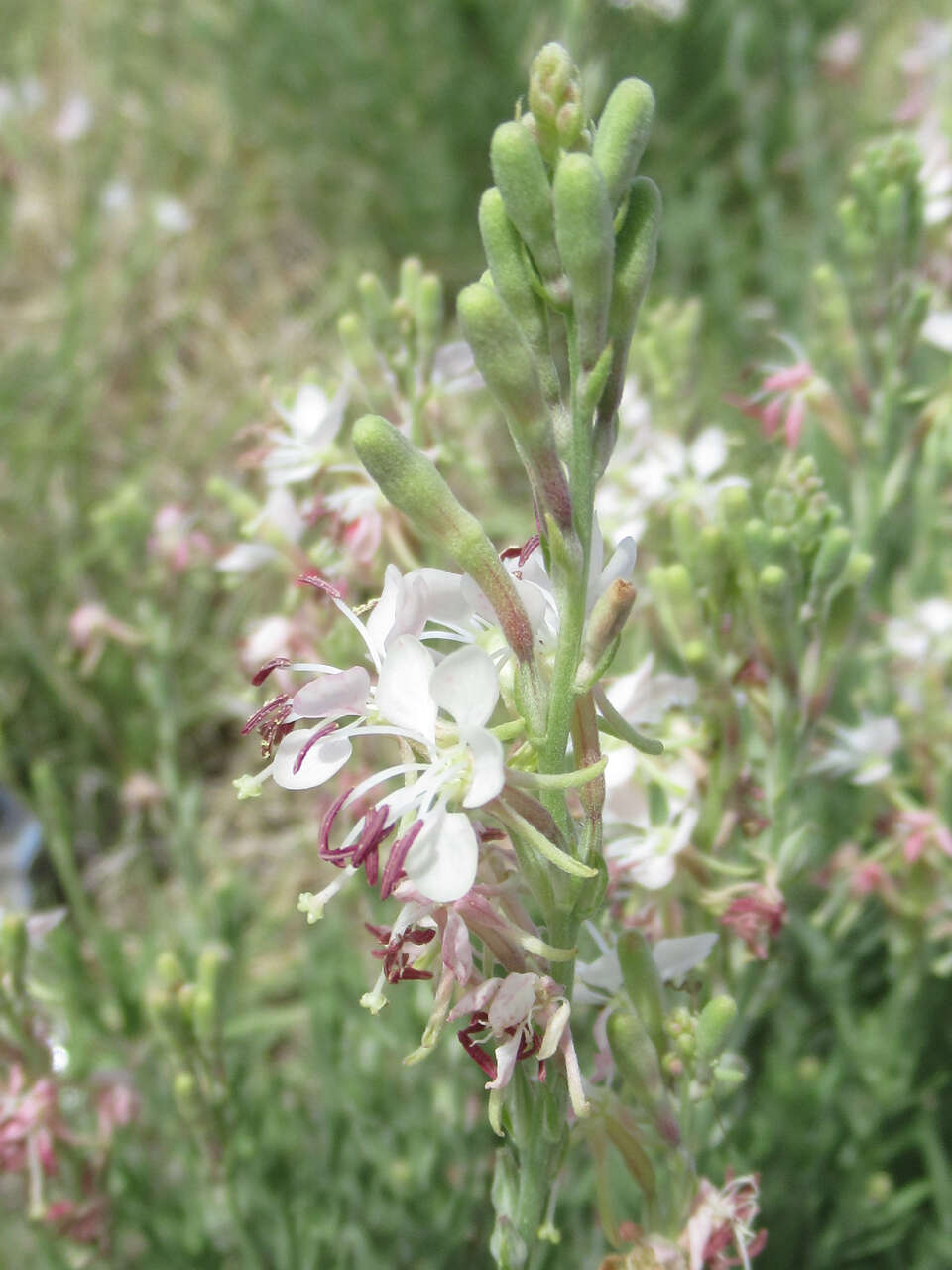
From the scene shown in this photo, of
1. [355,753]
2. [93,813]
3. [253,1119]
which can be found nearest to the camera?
[355,753]

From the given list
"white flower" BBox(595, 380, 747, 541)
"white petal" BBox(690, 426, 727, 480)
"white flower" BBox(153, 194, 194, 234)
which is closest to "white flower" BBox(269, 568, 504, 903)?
"white flower" BBox(595, 380, 747, 541)

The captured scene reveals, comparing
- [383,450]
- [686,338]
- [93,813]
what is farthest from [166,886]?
[383,450]

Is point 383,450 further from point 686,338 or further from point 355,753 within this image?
point 686,338

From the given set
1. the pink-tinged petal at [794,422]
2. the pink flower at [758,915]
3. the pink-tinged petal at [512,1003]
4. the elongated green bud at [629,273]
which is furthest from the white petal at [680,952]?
the pink-tinged petal at [794,422]

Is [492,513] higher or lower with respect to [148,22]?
lower

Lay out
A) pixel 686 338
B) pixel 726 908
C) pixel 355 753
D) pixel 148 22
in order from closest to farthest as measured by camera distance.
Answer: pixel 726 908 < pixel 355 753 < pixel 686 338 < pixel 148 22

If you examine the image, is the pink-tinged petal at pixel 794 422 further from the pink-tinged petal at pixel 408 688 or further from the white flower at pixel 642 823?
the pink-tinged petal at pixel 408 688

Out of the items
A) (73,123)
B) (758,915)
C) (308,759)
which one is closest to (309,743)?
(308,759)

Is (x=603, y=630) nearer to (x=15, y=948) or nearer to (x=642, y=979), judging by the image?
(x=642, y=979)
